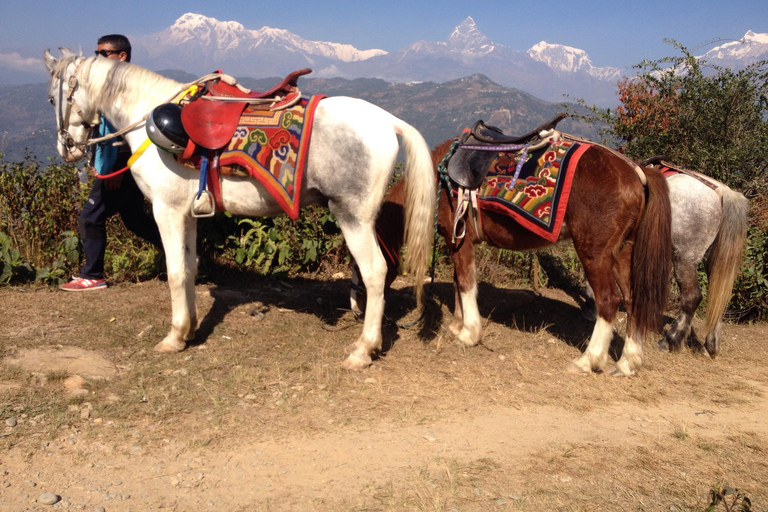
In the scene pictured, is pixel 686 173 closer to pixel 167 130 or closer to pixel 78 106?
pixel 167 130

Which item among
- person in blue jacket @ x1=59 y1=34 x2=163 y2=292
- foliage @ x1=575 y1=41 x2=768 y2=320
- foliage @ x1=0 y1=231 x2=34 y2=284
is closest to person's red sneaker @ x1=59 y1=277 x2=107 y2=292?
person in blue jacket @ x1=59 y1=34 x2=163 y2=292

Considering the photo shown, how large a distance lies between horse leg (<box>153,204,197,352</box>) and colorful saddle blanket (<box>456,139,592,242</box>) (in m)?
2.29

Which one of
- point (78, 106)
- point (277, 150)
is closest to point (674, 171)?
point (277, 150)

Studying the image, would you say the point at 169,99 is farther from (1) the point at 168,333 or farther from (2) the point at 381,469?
(2) the point at 381,469

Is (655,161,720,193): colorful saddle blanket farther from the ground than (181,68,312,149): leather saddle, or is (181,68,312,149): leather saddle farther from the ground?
(181,68,312,149): leather saddle

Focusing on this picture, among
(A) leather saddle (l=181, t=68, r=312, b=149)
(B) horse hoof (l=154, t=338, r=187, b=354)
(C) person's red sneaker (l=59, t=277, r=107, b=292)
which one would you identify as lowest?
(C) person's red sneaker (l=59, t=277, r=107, b=292)

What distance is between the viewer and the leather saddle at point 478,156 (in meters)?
4.58

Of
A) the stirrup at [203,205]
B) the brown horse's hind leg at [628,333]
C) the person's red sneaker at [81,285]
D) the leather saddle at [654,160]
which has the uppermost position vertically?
the leather saddle at [654,160]

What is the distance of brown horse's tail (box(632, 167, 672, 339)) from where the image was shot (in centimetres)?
429

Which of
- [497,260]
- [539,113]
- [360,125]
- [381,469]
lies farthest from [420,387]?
[539,113]

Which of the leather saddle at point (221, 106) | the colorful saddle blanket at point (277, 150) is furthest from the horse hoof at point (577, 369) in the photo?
the leather saddle at point (221, 106)

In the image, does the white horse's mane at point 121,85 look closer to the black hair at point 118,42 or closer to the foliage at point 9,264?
the black hair at point 118,42

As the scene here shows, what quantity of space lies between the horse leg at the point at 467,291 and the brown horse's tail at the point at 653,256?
126 cm

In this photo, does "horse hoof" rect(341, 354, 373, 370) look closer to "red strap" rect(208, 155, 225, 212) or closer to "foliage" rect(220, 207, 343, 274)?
"red strap" rect(208, 155, 225, 212)
